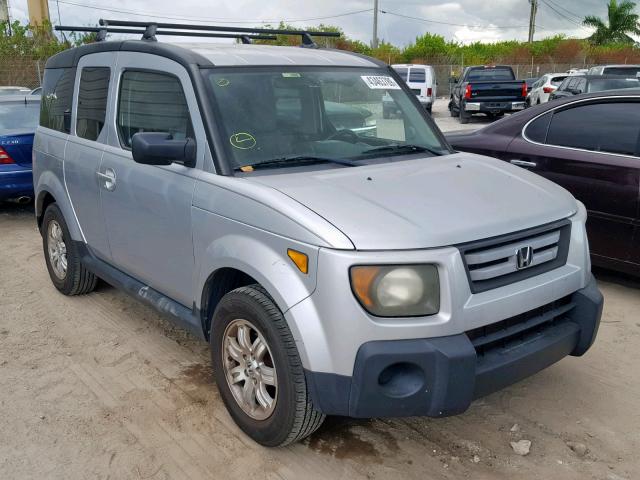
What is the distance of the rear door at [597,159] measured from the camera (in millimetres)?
4934

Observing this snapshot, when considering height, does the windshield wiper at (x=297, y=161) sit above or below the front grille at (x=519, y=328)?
above

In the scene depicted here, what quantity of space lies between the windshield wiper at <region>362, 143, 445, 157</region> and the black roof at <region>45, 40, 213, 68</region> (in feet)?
3.43

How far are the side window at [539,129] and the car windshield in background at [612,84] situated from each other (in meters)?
6.20

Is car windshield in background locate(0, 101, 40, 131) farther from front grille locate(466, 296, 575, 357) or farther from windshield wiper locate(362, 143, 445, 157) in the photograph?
front grille locate(466, 296, 575, 357)

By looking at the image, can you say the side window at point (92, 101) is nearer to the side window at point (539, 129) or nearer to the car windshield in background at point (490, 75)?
the side window at point (539, 129)

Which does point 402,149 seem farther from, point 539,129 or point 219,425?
point 539,129

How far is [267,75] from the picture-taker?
3670 mm

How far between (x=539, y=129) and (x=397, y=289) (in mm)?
3643

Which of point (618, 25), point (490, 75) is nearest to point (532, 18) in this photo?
point (618, 25)

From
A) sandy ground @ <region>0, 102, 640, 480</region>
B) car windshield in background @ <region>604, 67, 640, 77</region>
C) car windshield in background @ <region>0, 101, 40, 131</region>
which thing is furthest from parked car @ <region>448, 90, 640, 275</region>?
car windshield in background @ <region>604, 67, 640, 77</region>

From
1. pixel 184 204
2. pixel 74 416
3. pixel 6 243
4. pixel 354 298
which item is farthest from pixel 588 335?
pixel 6 243

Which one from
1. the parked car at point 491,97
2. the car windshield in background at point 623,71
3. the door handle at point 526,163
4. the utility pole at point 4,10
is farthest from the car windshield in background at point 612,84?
the utility pole at point 4,10

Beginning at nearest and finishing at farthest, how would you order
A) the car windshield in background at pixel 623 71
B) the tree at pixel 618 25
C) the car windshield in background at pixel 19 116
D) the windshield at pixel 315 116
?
the windshield at pixel 315 116
the car windshield in background at pixel 19 116
the car windshield in background at pixel 623 71
the tree at pixel 618 25

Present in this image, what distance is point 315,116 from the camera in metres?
3.70
